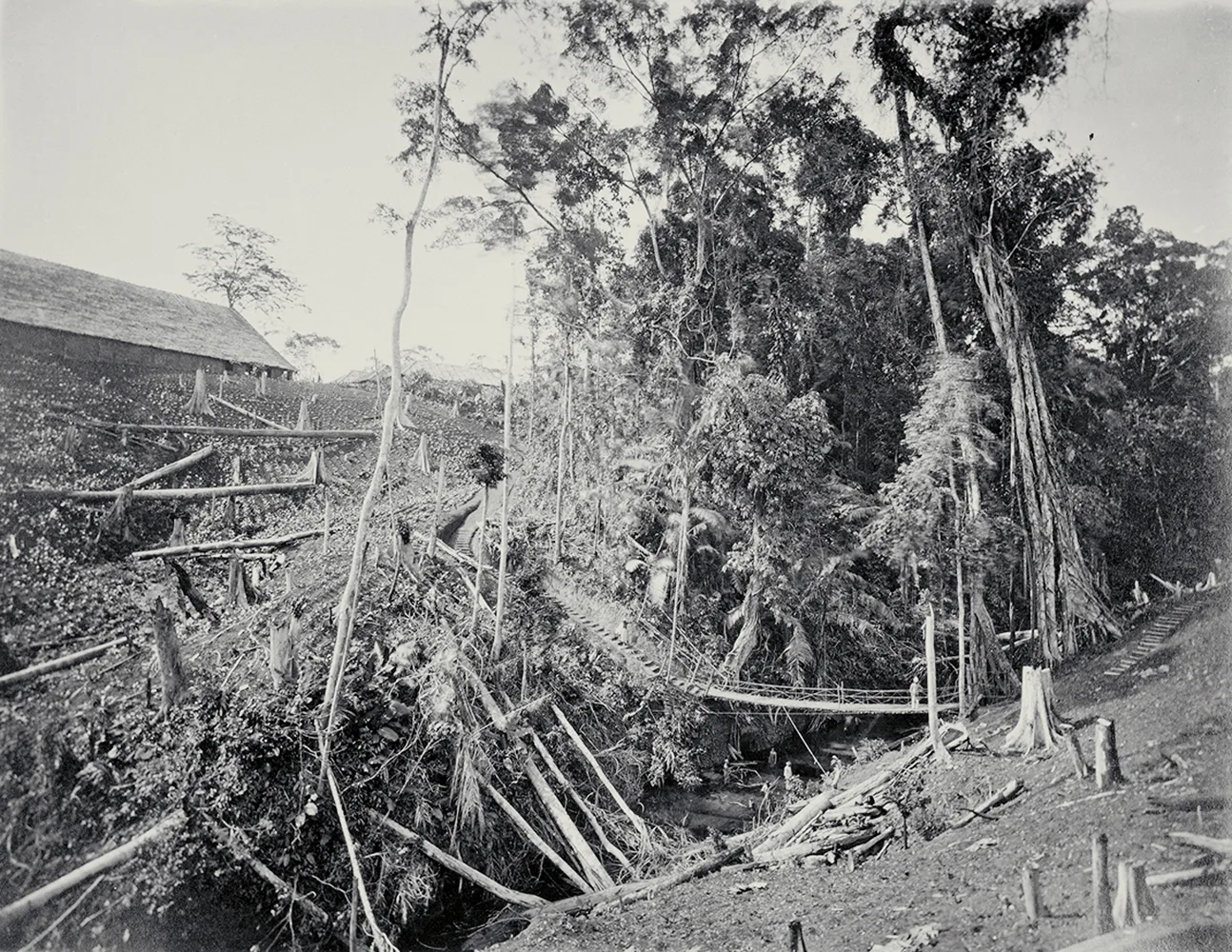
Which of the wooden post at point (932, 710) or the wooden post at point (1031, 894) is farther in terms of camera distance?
the wooden post at point (932, 710)

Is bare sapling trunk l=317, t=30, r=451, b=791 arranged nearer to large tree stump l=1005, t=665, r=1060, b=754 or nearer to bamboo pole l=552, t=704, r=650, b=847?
bamboo pole l=552, t=704, r=650, b=847

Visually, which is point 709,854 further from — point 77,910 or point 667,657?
point 77,910

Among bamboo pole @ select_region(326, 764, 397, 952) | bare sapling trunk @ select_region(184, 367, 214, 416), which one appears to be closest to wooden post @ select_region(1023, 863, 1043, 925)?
bamboo pole @ select_region(326, 764, 397, 952)

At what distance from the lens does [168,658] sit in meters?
6.13

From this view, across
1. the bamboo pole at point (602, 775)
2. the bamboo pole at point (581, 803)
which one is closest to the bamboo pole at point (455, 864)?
the bamboo pole at point (581, 803)

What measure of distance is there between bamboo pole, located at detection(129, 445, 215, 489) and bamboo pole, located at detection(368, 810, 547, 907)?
500cm

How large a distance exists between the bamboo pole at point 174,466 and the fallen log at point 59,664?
2137mm

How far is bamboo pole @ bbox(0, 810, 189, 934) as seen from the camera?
459 centimetres

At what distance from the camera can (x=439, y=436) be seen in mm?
19703

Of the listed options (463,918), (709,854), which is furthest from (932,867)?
(463,918)

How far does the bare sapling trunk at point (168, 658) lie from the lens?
5938mm

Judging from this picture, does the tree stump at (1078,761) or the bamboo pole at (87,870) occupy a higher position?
the tree stump at (1078,761)

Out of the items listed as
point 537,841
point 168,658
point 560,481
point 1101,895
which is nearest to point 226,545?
point 168,658

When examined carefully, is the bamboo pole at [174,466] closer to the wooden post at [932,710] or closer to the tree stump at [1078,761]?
the wooden post at [932,710]
